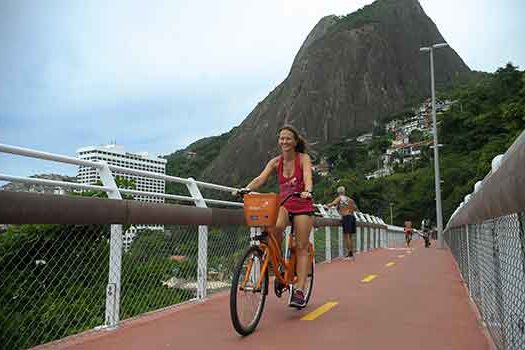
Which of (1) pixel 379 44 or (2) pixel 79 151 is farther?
(1) pixel 379 44

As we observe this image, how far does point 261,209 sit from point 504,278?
2.03 m

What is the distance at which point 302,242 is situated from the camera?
17.7 ft

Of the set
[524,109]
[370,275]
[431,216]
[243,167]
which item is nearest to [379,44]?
[243,167]

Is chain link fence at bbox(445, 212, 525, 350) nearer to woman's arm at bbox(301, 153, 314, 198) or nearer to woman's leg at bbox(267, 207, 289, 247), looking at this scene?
woman's arm at bbox(301, 153, 314, 198)

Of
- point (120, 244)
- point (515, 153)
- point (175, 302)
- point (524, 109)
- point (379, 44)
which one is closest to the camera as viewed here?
point (515, 153)

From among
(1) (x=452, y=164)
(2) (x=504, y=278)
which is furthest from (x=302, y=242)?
(1) (x=452, y=164)

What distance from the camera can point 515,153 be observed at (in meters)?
2.09

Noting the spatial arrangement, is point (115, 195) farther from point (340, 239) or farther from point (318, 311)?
point (340, 239)

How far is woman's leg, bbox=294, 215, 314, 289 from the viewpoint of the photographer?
17.6 feet

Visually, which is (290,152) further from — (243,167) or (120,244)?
(243,167)

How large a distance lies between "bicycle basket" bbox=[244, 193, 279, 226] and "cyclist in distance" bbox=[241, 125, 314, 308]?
0.55 meters

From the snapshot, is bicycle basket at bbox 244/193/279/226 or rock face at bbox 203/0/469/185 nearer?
bicycle basket at bbox 244/193/279/226

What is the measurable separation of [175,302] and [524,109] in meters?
35.6

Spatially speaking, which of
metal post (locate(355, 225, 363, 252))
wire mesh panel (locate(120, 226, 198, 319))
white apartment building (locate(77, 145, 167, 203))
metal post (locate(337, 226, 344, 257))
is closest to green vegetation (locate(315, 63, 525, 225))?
metal post (locate(355, 225, 363, 252))
